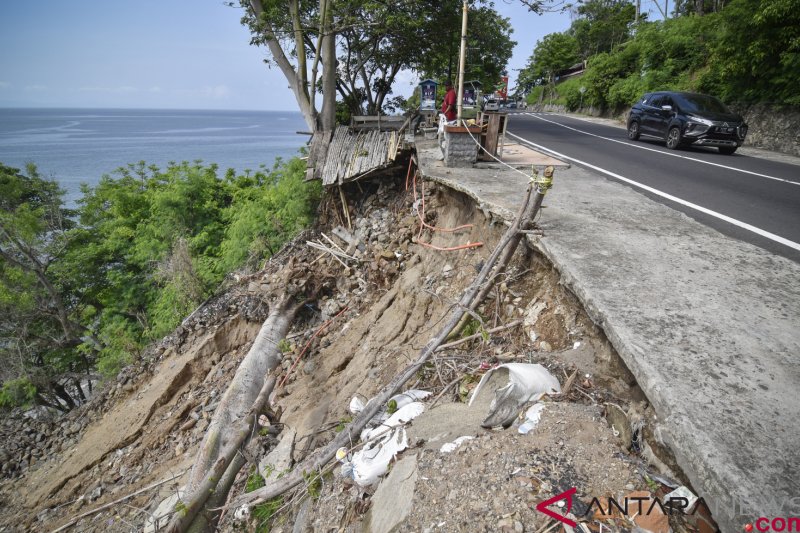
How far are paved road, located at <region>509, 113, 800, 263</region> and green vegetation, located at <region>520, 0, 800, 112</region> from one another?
4099mm

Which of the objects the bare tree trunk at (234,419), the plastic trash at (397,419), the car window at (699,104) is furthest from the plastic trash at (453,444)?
the car window at (699,104)

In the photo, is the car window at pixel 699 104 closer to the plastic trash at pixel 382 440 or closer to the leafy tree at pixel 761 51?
the leafy tree at pixel 761 51

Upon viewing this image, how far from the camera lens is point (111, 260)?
52.4 feet

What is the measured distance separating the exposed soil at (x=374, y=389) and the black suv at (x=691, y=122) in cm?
874

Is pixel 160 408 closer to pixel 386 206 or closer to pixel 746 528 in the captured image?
pixel 386 206

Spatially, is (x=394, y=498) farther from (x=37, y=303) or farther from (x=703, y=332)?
(x=37, y=303)

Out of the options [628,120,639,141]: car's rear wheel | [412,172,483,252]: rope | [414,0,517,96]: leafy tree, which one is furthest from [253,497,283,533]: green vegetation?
[628,120,639,141]: car's rear wheel

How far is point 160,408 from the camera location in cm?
818

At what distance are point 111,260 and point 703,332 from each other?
1889cm

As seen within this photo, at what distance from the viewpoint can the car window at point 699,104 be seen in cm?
1205

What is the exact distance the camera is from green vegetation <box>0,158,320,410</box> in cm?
1237

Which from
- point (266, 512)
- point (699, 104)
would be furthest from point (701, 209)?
point (699, 104)

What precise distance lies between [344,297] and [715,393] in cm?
677

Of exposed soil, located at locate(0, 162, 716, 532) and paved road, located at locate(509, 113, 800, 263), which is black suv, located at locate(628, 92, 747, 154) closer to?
paved road, located at locate(509, 113, 800, 263)
